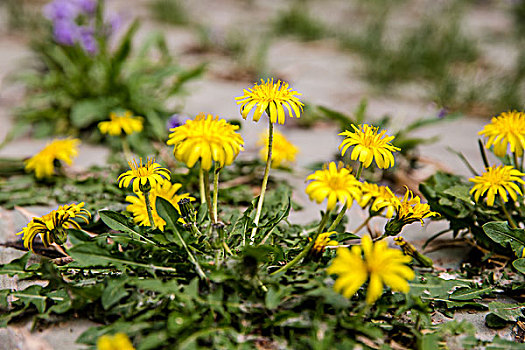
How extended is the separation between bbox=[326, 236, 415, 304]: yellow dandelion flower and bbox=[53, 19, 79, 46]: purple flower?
10.2 ft

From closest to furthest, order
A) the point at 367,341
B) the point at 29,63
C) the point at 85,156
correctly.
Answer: the point at 367,341 → the point at 85,156 → the point at 29,63

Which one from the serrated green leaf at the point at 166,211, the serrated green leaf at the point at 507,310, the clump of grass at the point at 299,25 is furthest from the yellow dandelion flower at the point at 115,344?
the clump of grass at the point at 299,25

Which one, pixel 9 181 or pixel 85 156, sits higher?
pixel 85 156

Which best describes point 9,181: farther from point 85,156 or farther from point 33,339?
point 33,339

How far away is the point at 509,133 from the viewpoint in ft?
5.60

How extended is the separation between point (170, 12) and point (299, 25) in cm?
201

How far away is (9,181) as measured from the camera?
2.44 meters

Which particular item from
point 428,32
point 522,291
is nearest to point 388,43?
point 428,32

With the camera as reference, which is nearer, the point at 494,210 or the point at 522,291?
the point at 522,291

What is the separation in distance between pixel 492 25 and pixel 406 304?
827 centimetres

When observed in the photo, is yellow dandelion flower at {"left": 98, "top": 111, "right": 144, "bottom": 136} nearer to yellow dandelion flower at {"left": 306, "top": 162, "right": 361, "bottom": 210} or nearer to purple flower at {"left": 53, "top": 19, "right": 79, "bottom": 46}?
yellow dandelion flower at {"left": 306, "top": 162, "right": 361, "bottom": 210}

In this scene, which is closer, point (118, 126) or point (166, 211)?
point (166, 211)

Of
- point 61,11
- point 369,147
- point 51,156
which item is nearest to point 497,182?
→ point 369,147

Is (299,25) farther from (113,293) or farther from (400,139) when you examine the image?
(113,293)
